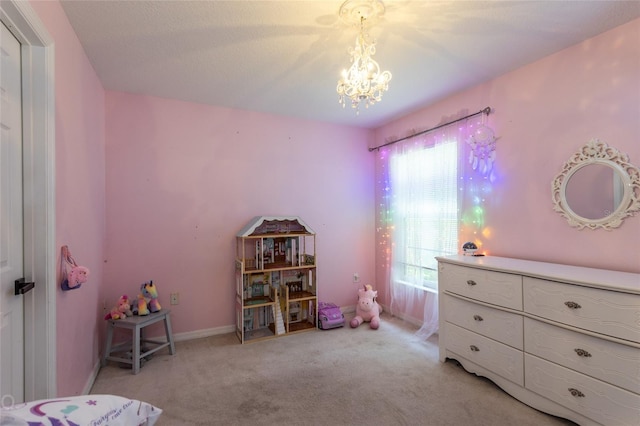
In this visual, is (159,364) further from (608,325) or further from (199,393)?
(608,325)

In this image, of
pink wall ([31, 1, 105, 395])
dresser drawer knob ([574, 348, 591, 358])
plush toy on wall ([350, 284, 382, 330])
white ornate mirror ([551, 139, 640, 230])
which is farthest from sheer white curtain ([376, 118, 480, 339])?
pink wall ([31, 1, 105, 395])

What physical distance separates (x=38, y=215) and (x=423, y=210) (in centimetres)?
305

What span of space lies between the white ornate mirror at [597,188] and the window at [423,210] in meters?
0.87

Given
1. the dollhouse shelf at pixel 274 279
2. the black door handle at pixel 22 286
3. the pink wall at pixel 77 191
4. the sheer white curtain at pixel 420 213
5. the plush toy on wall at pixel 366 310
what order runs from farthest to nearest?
the plush toy on wall at pixel 366 310, the dollhouse shelf at pixel 274 279, the sheer white curtain at pixel 420 213, the pink wall at pixel 77 191, the black door handle at pixel 22 286

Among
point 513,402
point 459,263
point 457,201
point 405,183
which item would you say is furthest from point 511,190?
point 513,402

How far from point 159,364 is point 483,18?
3.47 metres

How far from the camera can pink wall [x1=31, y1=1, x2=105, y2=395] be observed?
1636 millimetres

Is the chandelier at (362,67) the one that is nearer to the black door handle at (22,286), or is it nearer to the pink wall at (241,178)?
the pink wall at (241,178)

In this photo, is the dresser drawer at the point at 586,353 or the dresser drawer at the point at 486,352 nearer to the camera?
the dresser drawer at the point at 586,353

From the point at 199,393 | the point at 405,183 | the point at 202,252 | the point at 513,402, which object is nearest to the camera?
the point at 513,402

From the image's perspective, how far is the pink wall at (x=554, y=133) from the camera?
1865 mm

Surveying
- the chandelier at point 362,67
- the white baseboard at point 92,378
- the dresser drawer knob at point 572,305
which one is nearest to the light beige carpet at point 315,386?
the white baseboard at point 92,378

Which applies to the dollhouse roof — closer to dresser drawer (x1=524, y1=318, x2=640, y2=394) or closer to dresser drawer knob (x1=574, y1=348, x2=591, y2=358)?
dresser drawer (x1=524, y1=318, x2=640, y2=394)

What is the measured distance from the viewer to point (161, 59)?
7.36ft
